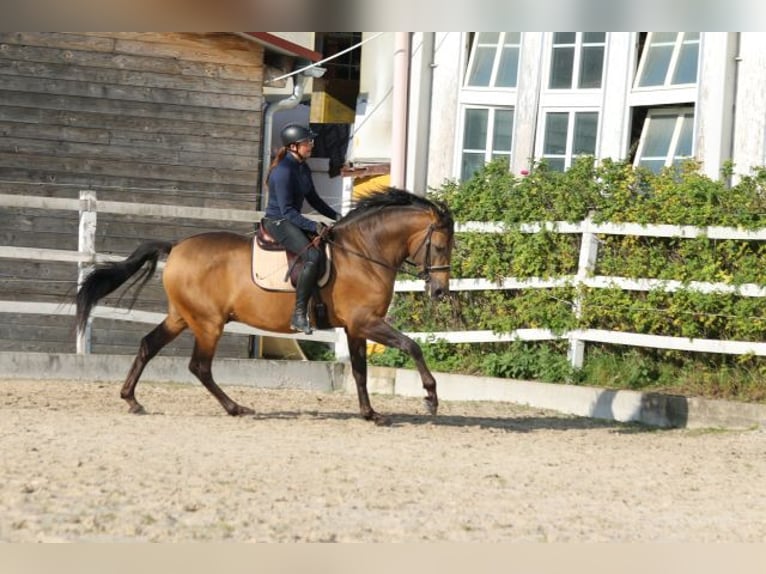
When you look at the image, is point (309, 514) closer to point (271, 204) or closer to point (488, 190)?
point (271, 204)

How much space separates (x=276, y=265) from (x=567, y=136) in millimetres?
7595

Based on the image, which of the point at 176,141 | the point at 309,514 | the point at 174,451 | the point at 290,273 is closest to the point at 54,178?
the point at 176,141

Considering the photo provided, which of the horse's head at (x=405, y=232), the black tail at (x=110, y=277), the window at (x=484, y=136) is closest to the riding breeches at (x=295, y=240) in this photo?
the horse's head at (x=405, y=232)

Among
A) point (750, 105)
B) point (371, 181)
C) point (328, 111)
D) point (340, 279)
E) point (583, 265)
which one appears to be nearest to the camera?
point (340, 279)

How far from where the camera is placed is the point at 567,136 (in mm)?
18500

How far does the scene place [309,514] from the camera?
6.92m

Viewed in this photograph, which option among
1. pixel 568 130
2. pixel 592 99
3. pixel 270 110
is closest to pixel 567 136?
pixel 568 130

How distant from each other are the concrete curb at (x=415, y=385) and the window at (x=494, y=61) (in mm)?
5385

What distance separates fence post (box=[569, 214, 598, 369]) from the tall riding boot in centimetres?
373

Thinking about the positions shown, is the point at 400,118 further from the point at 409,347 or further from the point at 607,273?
the point at 409,347

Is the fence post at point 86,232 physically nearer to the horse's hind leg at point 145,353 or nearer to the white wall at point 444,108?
the horse's hind leg at point 145,353

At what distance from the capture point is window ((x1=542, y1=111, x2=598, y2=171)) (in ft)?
60.0

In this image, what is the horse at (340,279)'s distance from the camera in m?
11.9

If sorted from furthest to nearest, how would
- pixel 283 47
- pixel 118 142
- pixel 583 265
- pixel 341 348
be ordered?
pixel 283 47
pixel 118 142
pixel 341 348
pixel 583 265
